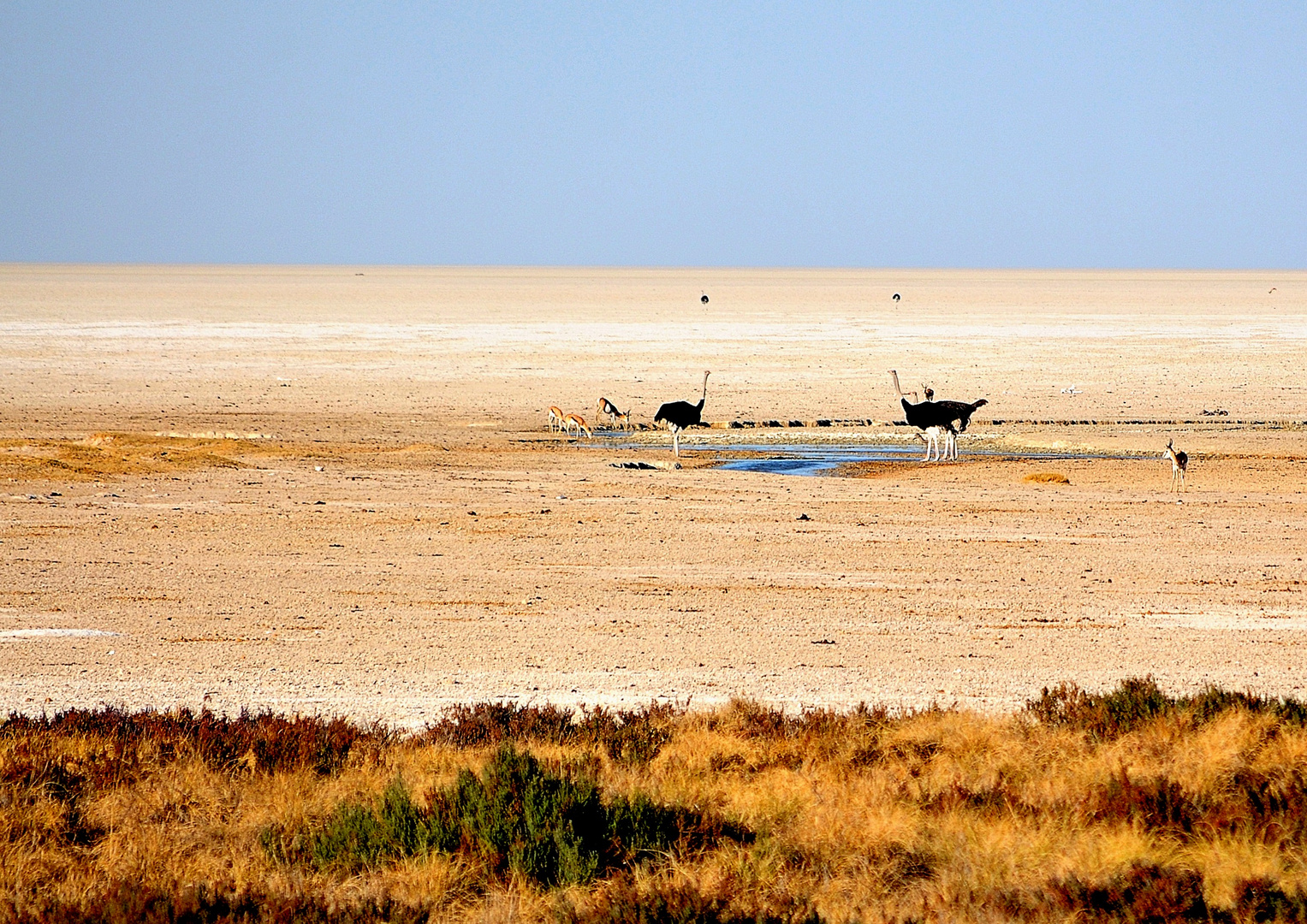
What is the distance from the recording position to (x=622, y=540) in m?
16.1

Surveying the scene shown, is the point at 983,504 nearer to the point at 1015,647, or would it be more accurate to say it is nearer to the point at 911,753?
the point at 1015,647

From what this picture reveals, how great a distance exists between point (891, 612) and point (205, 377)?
29.6m

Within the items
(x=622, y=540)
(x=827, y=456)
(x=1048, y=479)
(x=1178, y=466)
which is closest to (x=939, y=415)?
(x=827, y=456)

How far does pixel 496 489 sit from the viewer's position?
19859mm

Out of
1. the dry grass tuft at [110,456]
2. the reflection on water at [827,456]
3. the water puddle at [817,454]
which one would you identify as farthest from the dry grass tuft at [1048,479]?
the dry grass tuft at [110,456]

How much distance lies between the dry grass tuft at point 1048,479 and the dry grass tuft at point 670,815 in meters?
12.3

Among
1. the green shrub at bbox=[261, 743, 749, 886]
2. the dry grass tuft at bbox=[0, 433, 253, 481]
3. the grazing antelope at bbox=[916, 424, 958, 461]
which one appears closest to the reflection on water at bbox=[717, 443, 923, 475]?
the grazing antelope at bbox=[916, 424, 958, 461]

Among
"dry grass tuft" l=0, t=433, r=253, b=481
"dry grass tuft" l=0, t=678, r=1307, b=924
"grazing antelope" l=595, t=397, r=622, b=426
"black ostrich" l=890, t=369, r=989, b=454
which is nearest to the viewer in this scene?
"dry grass tuft" l=0, t=678, r=1307, b=924

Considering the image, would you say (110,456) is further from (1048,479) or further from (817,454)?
(1048,479)

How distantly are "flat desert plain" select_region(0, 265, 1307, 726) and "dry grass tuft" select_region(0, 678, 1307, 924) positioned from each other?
1193 millimetres

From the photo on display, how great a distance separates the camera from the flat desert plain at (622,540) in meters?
10.4

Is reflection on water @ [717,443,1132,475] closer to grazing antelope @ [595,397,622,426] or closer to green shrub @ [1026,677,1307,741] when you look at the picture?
grazing antelope @ [595,397,622,426]

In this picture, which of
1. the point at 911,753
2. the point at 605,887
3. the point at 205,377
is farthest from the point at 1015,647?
the point at 205,377

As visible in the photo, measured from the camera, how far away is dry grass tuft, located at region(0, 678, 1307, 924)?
233 inches
